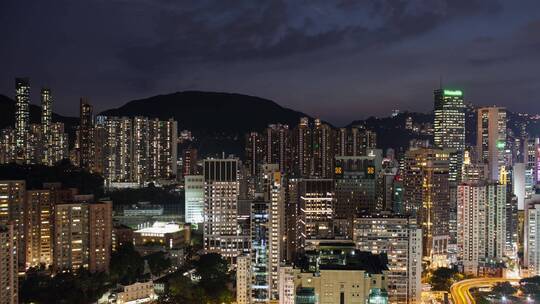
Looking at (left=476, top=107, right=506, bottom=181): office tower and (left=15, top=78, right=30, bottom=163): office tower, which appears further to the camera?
(left=476, top=107, right=506, bottom=181): office tower

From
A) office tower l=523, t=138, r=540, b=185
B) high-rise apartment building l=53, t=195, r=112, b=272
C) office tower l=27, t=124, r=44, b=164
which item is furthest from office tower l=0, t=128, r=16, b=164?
office tower l=523, t=138, r=540, b=185

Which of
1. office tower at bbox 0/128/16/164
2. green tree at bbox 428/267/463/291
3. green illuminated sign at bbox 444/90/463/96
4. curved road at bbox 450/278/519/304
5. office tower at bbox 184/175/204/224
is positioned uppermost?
green illuminated sign at bbox 444/90/463/96

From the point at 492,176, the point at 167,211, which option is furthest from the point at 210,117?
the point at 492,176

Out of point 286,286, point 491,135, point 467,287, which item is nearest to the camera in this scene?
point 286,286

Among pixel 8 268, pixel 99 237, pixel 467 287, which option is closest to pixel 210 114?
pixel 99 237

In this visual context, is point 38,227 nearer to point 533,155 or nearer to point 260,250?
point 260,250

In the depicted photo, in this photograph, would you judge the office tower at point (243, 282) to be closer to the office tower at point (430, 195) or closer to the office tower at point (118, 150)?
the office tower at point (430, 195)

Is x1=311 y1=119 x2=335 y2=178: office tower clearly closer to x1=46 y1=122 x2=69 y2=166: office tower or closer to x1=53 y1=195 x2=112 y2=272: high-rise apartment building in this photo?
x1=46 y1=122 x2=69 y2=166: office tower
